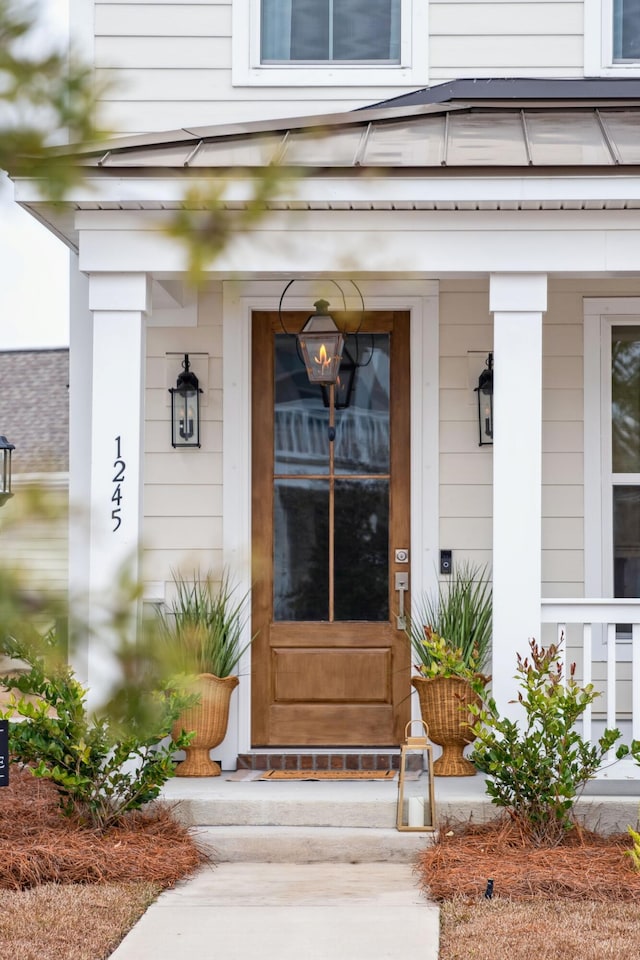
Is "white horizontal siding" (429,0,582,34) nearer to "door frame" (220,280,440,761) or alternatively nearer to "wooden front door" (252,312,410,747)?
"door frame" (220,280,440,761)

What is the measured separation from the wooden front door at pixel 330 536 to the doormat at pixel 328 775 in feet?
0.72

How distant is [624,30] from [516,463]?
2830 millimetres

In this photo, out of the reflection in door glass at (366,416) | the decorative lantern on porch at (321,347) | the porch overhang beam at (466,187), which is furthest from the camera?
the reflection in door glass at (366,416)

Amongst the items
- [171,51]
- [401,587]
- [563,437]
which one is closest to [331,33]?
[171,51]

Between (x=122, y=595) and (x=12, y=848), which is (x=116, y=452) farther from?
(x=122, y=595)

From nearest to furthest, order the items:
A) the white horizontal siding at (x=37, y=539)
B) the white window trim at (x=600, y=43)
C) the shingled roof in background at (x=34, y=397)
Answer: the white horizontal siding at (x=37, y=539)
the white window trim at (x=600, y=43)
the shingled roof in background at (x=34, y=397)

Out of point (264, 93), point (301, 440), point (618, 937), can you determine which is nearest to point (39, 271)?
point (618, 937)

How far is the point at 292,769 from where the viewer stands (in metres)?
6.08

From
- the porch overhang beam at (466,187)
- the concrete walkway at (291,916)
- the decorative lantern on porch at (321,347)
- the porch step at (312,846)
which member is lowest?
the concrete walkway at (291,916)

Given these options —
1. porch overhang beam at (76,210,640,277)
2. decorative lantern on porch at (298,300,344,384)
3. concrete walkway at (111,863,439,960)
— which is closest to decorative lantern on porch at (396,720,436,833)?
concrete walkway at (111,863,439,960)

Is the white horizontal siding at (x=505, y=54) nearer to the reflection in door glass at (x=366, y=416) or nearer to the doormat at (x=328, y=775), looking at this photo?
the reflection in door glass at (x=366, y=416)

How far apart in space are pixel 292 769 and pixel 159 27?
13.0 ft

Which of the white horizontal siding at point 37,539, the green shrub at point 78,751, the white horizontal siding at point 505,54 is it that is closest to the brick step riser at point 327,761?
the green shrub at point 78,751

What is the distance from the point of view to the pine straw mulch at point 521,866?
173 inches
